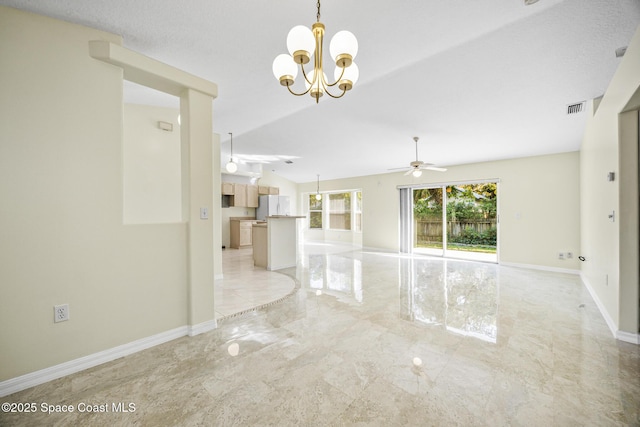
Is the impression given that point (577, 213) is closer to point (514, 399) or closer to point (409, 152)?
point (409, 152)

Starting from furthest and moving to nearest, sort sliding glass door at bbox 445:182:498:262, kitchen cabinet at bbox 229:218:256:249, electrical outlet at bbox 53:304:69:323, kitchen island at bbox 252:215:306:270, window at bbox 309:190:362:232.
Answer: window at bbox 309:190:362:232 < kitchen cabinet at bbox 229:218:256:249 < sliding glass door at bbox 445:182:498:262 < kitchen island at bbox 252:215:306:270 < electrical outlet at bbox 53:304:69:323

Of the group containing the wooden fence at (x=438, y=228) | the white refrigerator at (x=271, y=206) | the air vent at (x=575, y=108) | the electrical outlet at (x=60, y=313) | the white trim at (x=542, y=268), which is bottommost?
the white trim at (x=542, y=268)

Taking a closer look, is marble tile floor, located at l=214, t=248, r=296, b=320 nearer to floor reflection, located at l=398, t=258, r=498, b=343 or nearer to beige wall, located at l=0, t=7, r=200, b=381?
beige wall, located at l=0, t=7, r=200, b=381

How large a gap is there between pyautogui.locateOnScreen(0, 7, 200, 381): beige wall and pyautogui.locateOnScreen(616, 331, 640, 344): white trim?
426 centimetres

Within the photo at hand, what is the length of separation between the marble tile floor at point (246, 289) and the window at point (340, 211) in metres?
4.62

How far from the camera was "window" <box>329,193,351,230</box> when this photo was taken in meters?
9.36

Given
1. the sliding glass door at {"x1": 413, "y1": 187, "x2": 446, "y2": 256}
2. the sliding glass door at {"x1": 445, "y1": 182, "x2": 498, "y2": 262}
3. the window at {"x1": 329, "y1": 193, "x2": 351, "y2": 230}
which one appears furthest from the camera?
the window at {"x1": 329, "y1": 193, "x2": 351, "y2": 230}

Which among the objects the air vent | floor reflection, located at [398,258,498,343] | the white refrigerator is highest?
the air vent

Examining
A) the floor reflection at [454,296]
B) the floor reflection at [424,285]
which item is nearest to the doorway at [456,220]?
the floor reflection at [424,285]

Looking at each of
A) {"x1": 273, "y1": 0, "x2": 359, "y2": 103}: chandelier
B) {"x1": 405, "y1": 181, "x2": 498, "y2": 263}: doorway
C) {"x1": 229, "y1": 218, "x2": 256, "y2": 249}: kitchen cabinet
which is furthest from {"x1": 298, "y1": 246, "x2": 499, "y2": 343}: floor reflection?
{"x1": 229, "y1": 218, "x2": 256, "y2": 249}: kitchen cabinet

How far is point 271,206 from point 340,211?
2.52 metres

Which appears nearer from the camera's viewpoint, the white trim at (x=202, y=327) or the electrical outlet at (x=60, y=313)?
the electrical outlet at (x=60, y=313)

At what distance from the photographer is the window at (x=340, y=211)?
30.7ft

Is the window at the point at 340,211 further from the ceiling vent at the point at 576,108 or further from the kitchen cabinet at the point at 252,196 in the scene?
the ceiling vent at the point at 576,108
